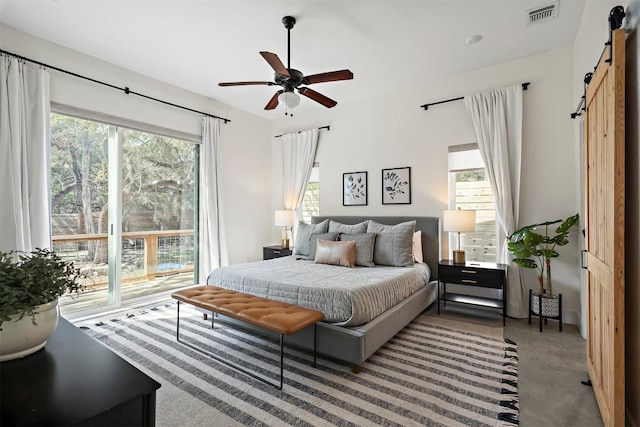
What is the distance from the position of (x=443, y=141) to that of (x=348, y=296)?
274 centimetres

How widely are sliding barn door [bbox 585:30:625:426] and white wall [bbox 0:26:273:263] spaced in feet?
14.6

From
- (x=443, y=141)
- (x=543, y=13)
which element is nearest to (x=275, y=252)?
(x=443, y=141)

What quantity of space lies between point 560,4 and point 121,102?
467 cm

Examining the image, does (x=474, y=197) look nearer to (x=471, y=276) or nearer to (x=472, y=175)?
(x=472, y=175)

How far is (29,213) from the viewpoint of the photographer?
9.82 ft

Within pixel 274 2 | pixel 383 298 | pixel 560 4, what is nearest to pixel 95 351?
pixel 383 298

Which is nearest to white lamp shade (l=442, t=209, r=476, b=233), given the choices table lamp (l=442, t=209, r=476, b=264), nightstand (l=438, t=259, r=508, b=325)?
table lamp (l=442, t=209, r=476, b=264)

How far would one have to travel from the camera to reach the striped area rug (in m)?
1.84

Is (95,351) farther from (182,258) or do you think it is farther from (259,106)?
(259,106)

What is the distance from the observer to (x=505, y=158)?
11.9 ft

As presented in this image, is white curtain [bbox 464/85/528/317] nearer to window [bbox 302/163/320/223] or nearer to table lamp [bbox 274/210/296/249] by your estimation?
window [bbox 302/163/320/223]

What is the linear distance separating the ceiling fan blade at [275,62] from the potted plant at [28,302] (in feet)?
6.51

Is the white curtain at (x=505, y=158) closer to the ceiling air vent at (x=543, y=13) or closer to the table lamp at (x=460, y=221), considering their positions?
the table lamp at (x=460, y=221)

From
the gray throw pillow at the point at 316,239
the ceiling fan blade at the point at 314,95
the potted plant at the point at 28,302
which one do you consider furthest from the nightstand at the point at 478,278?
the potted plant at the point at 28,302
